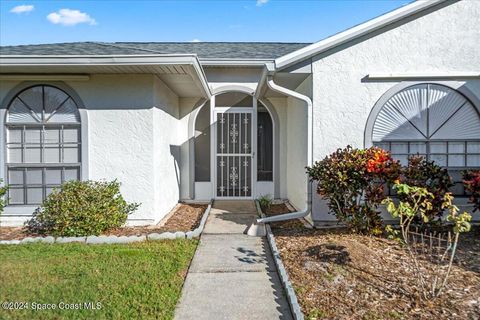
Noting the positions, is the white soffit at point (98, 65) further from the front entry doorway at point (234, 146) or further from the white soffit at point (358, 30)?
the front entry doorway at point (234, 146)

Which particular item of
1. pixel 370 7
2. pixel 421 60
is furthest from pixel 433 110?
pixel 370 7

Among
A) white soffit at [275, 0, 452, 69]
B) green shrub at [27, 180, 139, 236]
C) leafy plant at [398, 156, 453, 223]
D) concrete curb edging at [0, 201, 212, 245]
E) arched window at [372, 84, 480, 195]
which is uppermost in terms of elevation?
white soffit at [275, 0, 452, 69]

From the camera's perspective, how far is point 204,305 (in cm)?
353

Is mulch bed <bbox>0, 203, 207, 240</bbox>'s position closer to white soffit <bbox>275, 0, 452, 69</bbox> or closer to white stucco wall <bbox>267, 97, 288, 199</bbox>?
white stucco wall <bbox>267, 97, 288, 199</bbox>

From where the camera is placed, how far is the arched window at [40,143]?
6621 millimetres

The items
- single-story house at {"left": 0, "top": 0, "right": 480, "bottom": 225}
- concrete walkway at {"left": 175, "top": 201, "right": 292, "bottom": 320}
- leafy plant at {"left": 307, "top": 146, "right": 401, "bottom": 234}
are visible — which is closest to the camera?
concrete walkway at {"left": 175, "top": 201, "right": 292, "bottom": 320}

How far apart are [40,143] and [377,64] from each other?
22.6ft

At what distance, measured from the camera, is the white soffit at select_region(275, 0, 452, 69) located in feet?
20.4

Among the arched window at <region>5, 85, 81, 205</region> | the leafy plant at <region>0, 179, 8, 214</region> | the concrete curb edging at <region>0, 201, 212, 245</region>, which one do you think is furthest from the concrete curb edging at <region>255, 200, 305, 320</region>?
the leafy plant at <region>0, 179, 8, 214</region>

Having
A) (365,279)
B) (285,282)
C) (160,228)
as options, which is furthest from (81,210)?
(365,279)

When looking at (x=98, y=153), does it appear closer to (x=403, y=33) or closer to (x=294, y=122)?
(x=294, y=122)

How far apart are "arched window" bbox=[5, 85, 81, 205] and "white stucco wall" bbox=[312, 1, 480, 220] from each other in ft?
16.0

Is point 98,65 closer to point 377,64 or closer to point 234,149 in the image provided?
point 234,149

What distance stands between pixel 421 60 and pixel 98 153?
660cm
